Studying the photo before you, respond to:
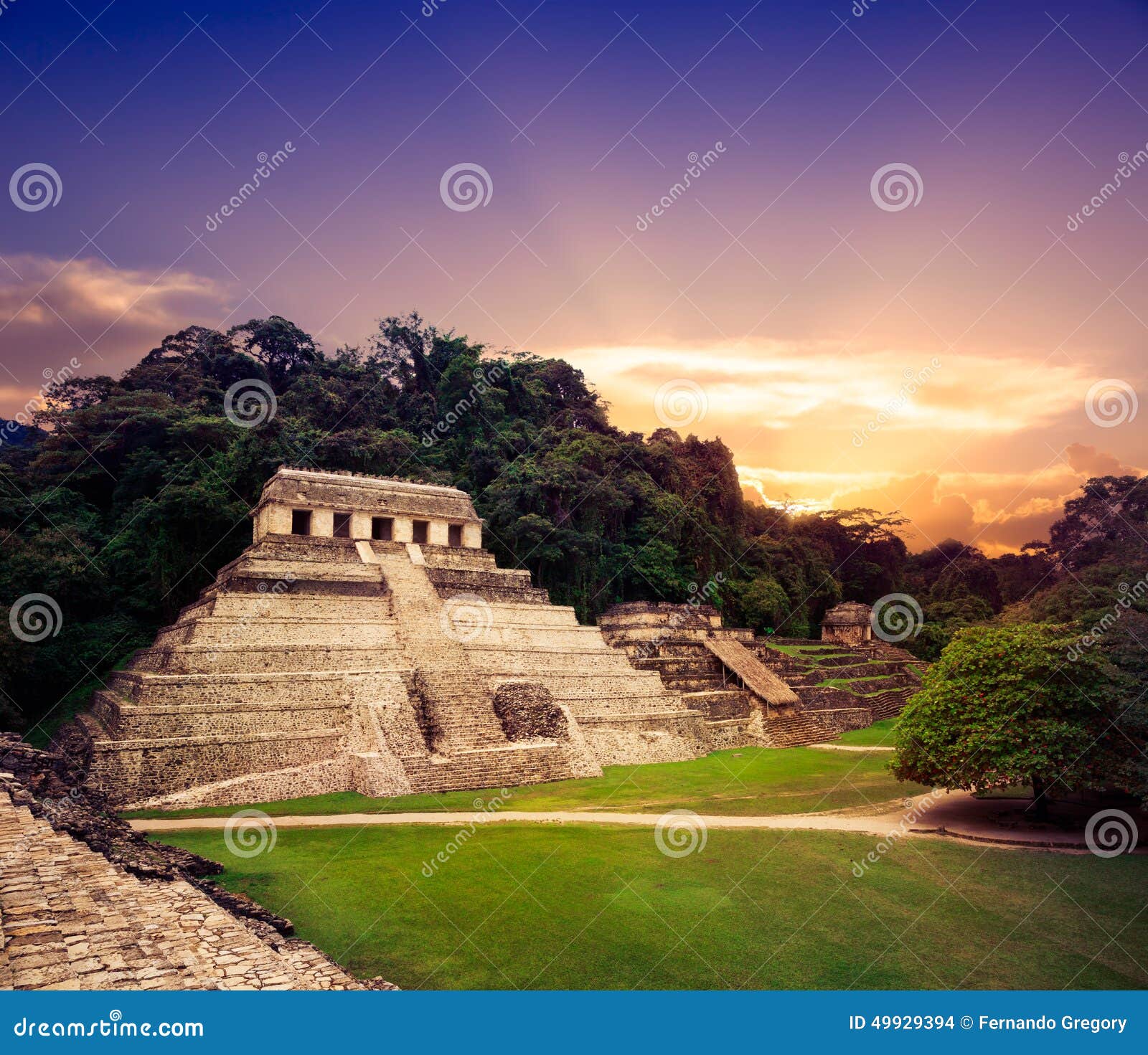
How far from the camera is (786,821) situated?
13234mm

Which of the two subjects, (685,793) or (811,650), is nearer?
(685,793)

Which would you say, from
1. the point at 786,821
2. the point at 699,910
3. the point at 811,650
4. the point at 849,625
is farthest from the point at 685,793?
the point at 849,625

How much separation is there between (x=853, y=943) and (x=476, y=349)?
37.6m

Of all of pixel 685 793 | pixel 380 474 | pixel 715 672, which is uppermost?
pixel 380 474

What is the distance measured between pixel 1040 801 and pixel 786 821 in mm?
4369

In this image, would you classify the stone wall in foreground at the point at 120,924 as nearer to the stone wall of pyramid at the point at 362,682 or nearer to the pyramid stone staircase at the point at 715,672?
the stone wall of pyramid at the point at 362,682

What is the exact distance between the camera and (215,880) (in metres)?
9.68

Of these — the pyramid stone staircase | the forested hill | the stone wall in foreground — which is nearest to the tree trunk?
the pyramid stone staircase

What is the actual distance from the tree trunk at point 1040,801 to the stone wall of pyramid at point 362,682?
8.80 m

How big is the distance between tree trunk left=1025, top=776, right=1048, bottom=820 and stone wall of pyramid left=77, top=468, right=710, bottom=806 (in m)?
8.80

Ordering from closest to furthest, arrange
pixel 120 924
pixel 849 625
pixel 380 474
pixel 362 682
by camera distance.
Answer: pixel 120 924, pixel 362 682, pixel 380 474, pixel 849 625

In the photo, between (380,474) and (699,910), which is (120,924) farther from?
(380,474)

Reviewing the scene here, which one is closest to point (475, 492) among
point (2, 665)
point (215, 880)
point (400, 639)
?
point (400, 639)

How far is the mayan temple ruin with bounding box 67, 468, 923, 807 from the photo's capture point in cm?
1521
